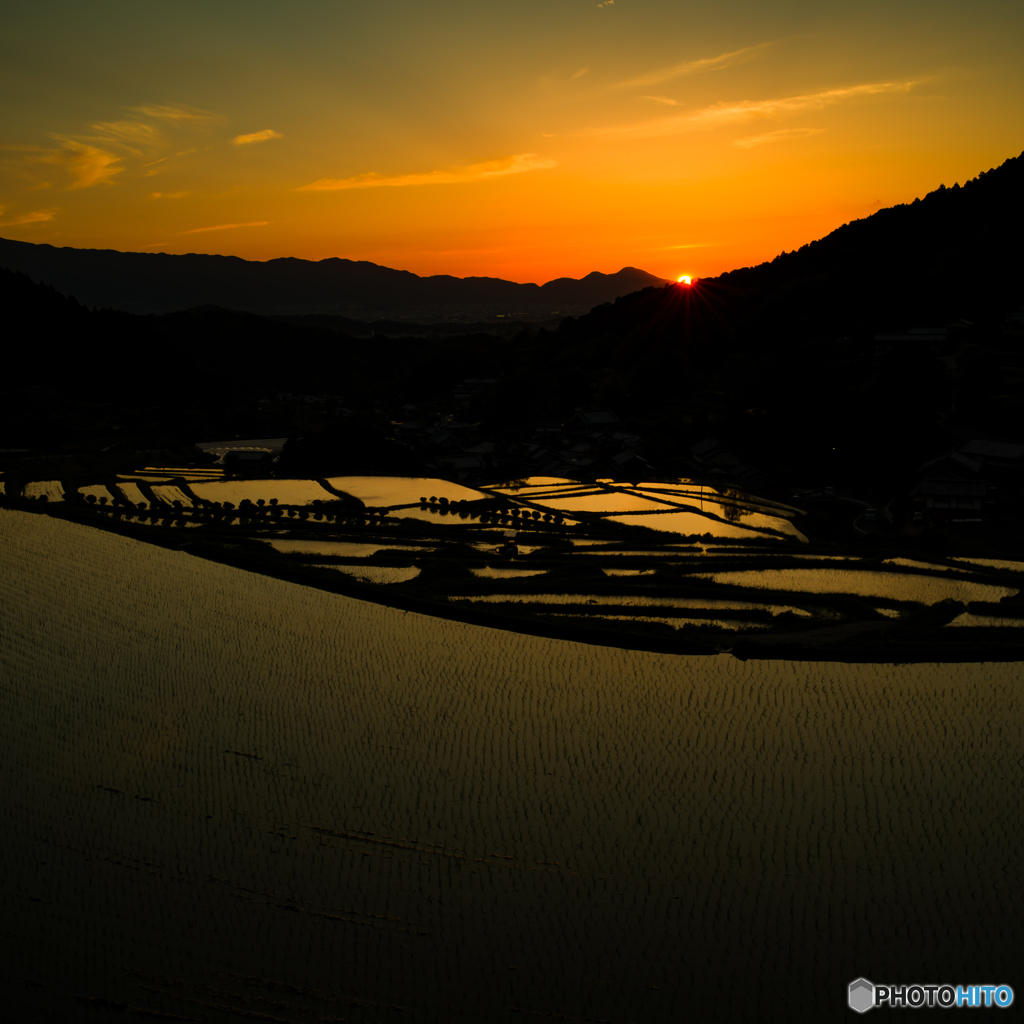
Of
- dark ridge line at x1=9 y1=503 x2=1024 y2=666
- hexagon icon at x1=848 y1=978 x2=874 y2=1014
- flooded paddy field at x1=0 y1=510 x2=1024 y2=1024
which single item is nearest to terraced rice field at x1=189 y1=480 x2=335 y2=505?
dark ridge line at x1=9 y1=503 x2=1024 y2=666

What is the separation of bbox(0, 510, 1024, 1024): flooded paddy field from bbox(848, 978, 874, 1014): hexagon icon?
13 cm

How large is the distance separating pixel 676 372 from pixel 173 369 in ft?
87.2

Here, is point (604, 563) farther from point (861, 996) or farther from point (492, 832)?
point (861, 996)

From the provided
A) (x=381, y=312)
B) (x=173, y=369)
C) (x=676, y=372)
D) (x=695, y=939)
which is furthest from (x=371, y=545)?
(x=381, y=312)

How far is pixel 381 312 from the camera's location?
178 metres

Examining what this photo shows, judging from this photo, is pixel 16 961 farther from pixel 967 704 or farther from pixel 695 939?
pixel 967 704

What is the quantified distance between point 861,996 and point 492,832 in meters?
2.94

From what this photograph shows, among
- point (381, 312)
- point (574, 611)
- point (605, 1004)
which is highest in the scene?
point (381, 312)

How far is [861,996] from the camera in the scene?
520cm

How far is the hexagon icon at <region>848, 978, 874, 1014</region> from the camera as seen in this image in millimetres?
5148

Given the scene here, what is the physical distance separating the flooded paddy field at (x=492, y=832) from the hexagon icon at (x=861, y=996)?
131mm

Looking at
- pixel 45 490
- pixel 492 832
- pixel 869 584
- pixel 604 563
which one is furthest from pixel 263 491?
pixel 492 832

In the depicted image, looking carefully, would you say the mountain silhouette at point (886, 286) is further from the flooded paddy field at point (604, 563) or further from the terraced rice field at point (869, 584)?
the terraced rice field at point (869, 584)

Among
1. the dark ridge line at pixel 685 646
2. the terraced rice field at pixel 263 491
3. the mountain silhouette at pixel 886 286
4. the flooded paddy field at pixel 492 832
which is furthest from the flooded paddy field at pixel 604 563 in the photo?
the mountain silhouette at pixel 886 286
